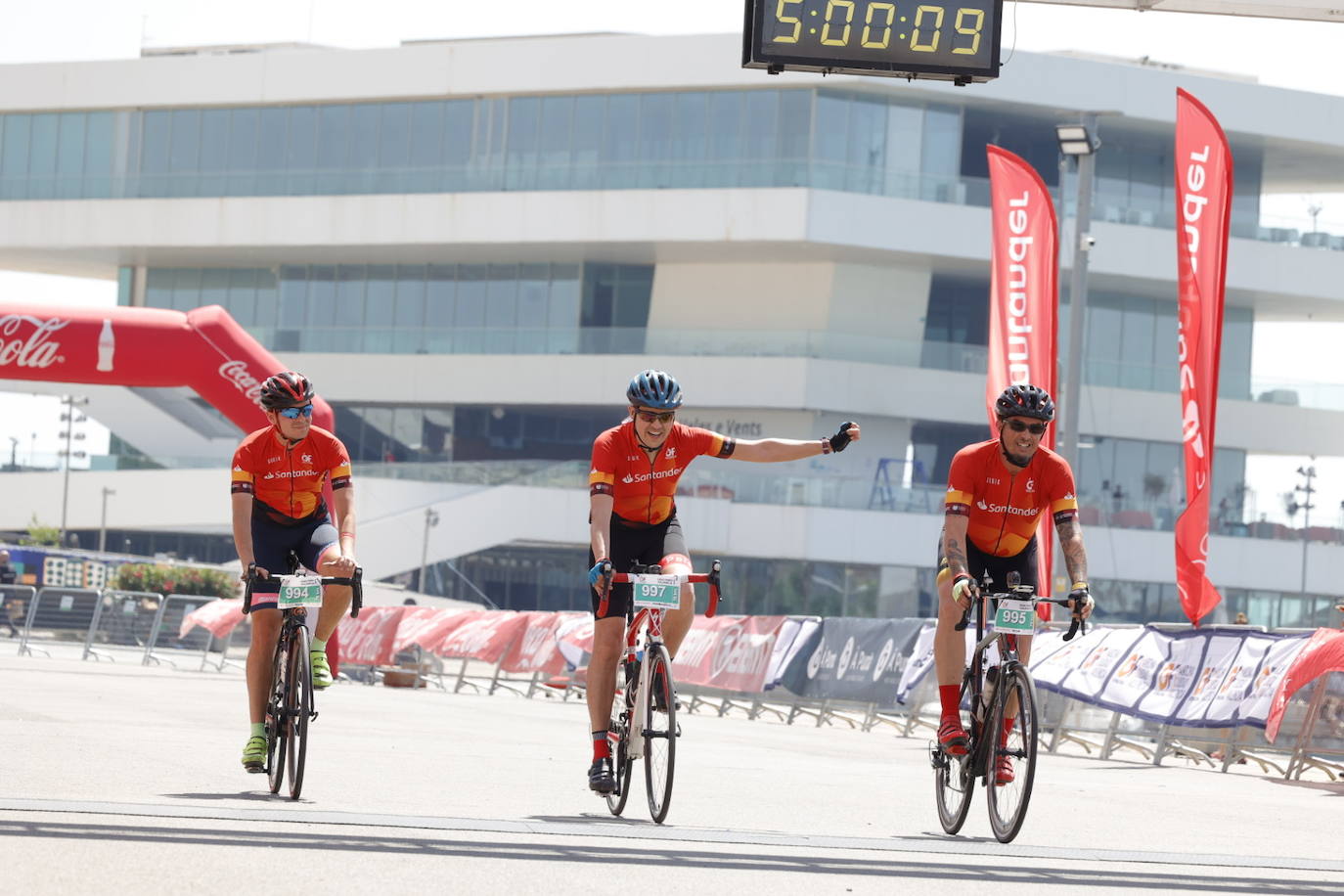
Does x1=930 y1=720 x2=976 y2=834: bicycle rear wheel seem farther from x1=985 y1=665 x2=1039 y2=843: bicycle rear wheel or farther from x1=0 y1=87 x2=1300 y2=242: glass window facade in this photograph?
x1=0 y1=87 x2=1300 y2=242: glass window facade

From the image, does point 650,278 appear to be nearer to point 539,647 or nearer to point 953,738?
point 539,647

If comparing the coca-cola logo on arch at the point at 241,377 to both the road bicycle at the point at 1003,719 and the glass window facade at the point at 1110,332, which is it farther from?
the glass window facade at the point at 1110,332

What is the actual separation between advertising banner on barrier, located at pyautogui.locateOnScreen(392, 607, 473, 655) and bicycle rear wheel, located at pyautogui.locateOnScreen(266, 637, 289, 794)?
2247 cm

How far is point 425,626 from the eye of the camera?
33094mm

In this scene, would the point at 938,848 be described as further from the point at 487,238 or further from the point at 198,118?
the point at 198,118

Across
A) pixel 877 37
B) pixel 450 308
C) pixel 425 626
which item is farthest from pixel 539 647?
pixel 450 308

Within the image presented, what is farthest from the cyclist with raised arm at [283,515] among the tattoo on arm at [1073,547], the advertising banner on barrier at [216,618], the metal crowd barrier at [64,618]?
the metal crowd barrier at [64,618]

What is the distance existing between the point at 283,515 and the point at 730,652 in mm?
16165

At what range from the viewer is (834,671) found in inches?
928

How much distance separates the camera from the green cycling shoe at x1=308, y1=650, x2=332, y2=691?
979 centimetres

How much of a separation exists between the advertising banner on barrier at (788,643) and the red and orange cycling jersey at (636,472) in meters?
14.6

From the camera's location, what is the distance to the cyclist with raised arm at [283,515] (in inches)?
393

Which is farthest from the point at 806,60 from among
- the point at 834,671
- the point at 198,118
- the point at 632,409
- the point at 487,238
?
the point at 198,118

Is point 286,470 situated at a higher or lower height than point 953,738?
higher
